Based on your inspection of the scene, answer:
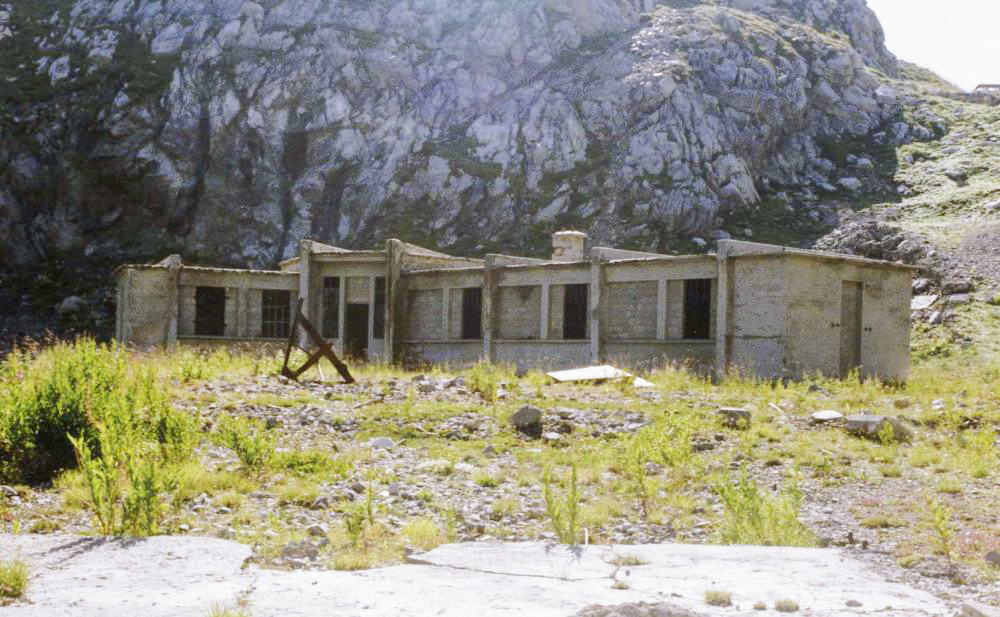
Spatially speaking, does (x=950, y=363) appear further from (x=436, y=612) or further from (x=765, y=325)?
(x=436, y=612)

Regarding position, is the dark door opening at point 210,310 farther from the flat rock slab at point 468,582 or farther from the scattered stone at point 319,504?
the flat rock slab at point 468,582

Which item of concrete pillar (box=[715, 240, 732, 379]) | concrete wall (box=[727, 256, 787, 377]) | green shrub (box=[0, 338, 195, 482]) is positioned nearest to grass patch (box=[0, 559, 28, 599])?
green shrub (box=[0, 338, 195, 482])

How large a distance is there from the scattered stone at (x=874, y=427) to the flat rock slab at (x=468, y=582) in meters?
7.99

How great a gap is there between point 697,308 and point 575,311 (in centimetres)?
383

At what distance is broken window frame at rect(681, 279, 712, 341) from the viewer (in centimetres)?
2505

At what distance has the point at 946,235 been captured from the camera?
4378cm

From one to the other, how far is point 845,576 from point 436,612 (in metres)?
2.55

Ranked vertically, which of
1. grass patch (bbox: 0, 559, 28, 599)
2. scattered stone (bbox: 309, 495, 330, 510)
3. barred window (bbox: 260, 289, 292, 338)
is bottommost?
scattered stone (bbox: 309, 495, 330, 510)

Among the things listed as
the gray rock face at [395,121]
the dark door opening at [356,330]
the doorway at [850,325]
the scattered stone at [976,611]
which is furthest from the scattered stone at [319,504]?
the gray rock face at [395,121]

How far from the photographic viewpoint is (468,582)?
5.96 metres

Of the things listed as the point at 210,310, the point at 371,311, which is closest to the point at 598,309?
the point at 371,311

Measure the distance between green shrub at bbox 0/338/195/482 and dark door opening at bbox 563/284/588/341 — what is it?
644 inches

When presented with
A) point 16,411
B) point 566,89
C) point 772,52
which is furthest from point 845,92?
point 16,411

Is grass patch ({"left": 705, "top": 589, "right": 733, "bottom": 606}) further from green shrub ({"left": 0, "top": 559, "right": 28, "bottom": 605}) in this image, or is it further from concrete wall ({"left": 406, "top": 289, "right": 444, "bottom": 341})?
concrete wall ({"left": 406, "top": 289, "right": 444, "bottom": 341})
